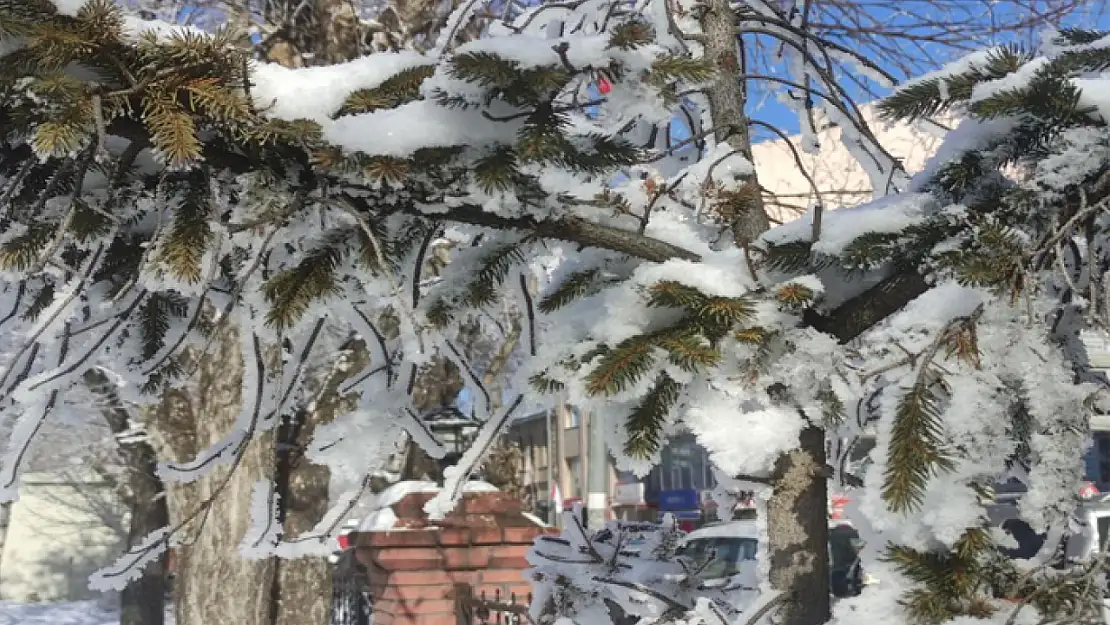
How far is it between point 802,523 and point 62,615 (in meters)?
23.0

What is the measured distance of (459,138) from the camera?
5.85ft

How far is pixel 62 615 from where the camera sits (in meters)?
21.6

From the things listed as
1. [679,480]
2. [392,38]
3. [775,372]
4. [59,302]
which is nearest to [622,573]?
[775,372]

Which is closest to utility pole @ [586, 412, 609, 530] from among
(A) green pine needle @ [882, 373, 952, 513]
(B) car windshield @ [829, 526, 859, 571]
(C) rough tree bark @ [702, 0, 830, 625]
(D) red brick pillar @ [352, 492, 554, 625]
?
(B) car windshield @ [829, 526, 859, 571]

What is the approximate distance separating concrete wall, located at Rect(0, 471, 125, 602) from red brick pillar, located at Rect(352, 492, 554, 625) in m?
25.3

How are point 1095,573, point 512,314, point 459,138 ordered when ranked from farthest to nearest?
point 512,314 < point 459,138 < point 1095,573

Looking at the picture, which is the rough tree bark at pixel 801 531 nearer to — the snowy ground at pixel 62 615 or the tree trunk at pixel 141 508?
the tree trunk at pixel 141 508

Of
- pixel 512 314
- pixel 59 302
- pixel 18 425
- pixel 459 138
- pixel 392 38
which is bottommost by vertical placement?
pixel 18 425

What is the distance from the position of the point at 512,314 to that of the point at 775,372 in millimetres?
10845

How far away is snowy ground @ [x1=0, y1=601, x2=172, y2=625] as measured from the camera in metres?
19.9

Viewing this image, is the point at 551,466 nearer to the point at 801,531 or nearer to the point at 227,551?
the point at 227,551

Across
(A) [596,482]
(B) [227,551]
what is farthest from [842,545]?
(B) [227,551]

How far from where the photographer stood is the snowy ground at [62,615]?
1986 cm

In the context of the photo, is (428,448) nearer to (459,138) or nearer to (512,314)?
(459,138)
